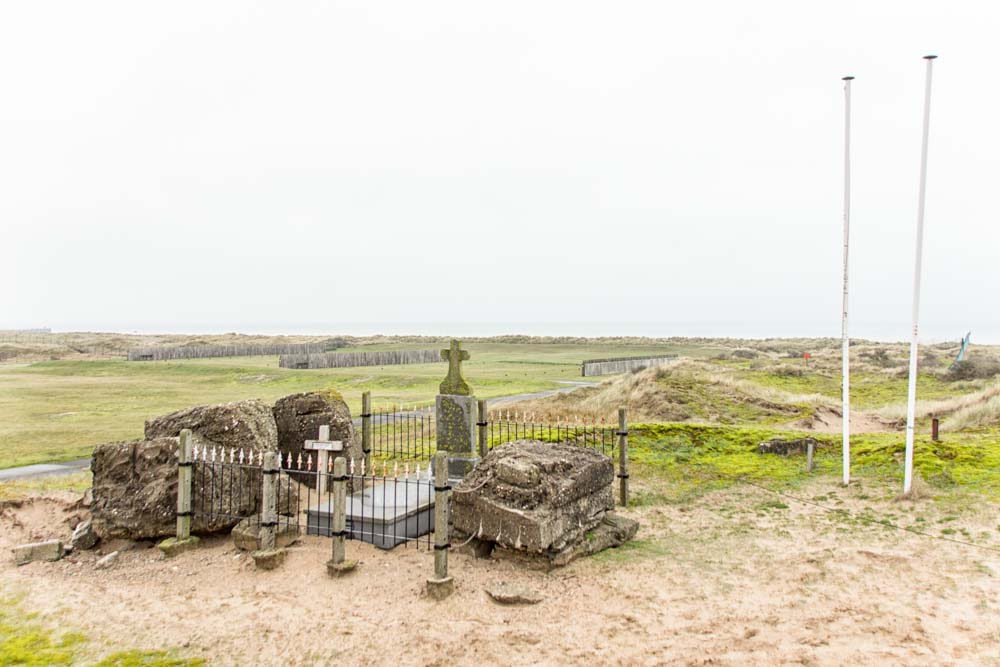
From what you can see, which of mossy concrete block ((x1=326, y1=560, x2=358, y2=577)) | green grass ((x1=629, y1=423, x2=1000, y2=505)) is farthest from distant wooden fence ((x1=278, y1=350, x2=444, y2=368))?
mossy concrete block ((x1=326, y1=560, x2=358, y2=577))

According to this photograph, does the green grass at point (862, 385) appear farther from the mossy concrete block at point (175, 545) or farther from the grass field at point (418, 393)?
the mossy concrete block at point (175, 545)

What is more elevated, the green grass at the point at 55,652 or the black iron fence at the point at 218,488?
the black iron fence at the point at 218,488

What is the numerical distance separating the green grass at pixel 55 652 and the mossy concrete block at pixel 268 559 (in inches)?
94.2

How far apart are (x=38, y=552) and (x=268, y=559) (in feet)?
12.7

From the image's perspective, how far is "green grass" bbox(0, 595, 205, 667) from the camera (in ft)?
20.1

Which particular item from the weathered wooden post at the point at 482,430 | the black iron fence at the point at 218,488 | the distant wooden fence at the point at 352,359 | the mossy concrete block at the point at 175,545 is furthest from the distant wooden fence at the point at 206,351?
the weathered wooden post at the point at 482,430

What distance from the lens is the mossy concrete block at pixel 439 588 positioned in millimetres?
7688

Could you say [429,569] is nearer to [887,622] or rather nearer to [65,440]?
[887,622]

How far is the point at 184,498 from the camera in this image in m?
9.62

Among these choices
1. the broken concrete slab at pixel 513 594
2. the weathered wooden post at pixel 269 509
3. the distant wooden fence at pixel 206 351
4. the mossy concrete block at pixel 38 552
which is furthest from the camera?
the distant wooden fence at pixel 206 351

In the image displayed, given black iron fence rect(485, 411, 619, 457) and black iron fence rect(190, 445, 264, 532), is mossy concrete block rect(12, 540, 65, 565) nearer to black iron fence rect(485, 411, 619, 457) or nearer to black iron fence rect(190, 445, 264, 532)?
black iron fence rect(190, 445, 264, 532)

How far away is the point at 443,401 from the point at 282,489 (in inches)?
140

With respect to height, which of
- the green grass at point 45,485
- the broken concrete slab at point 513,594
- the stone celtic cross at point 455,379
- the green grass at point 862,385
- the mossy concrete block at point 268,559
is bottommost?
the green grass at point 45,485

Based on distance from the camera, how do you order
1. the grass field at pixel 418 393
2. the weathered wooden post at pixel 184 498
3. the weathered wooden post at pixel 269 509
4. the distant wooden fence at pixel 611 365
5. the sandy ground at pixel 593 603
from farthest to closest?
the distant wooden fence at pixel 611 365 < the grass field at pixel 418 393 < the weathered wooden post at pixel 184 498 < the weathered wooden post at pixel 269 509 < the sandy ground at pixel 593 603
